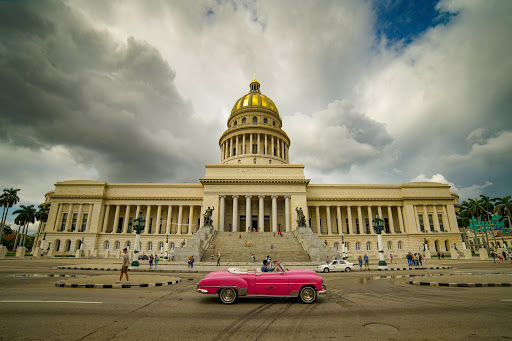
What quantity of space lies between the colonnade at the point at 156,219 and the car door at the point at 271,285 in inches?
1802

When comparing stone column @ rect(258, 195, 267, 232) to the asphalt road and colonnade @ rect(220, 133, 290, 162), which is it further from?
the asphalt road

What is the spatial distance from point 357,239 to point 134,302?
50.7 metres

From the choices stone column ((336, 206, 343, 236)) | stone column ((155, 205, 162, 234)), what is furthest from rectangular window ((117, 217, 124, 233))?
stone column ((336, 206, 343, 236))

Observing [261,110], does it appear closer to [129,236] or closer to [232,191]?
[232,191]

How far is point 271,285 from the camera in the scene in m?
9.47

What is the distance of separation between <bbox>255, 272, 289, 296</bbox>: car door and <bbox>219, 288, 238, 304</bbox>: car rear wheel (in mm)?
871

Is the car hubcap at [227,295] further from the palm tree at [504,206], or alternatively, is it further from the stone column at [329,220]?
the palm tree at [504,206]

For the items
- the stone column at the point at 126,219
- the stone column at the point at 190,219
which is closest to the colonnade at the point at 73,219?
the stone column at the point at 126,219

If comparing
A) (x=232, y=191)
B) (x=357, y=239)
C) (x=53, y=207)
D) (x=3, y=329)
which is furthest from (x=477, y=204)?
(x=53, y=207)

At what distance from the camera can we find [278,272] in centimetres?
980

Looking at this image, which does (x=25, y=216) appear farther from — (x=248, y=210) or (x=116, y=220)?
(x=248, y=210)

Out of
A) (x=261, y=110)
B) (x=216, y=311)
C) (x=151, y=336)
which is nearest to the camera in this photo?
(x=151, y=336)

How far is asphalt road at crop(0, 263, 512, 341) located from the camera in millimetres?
6035

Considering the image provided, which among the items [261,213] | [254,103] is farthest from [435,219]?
[254,103]
